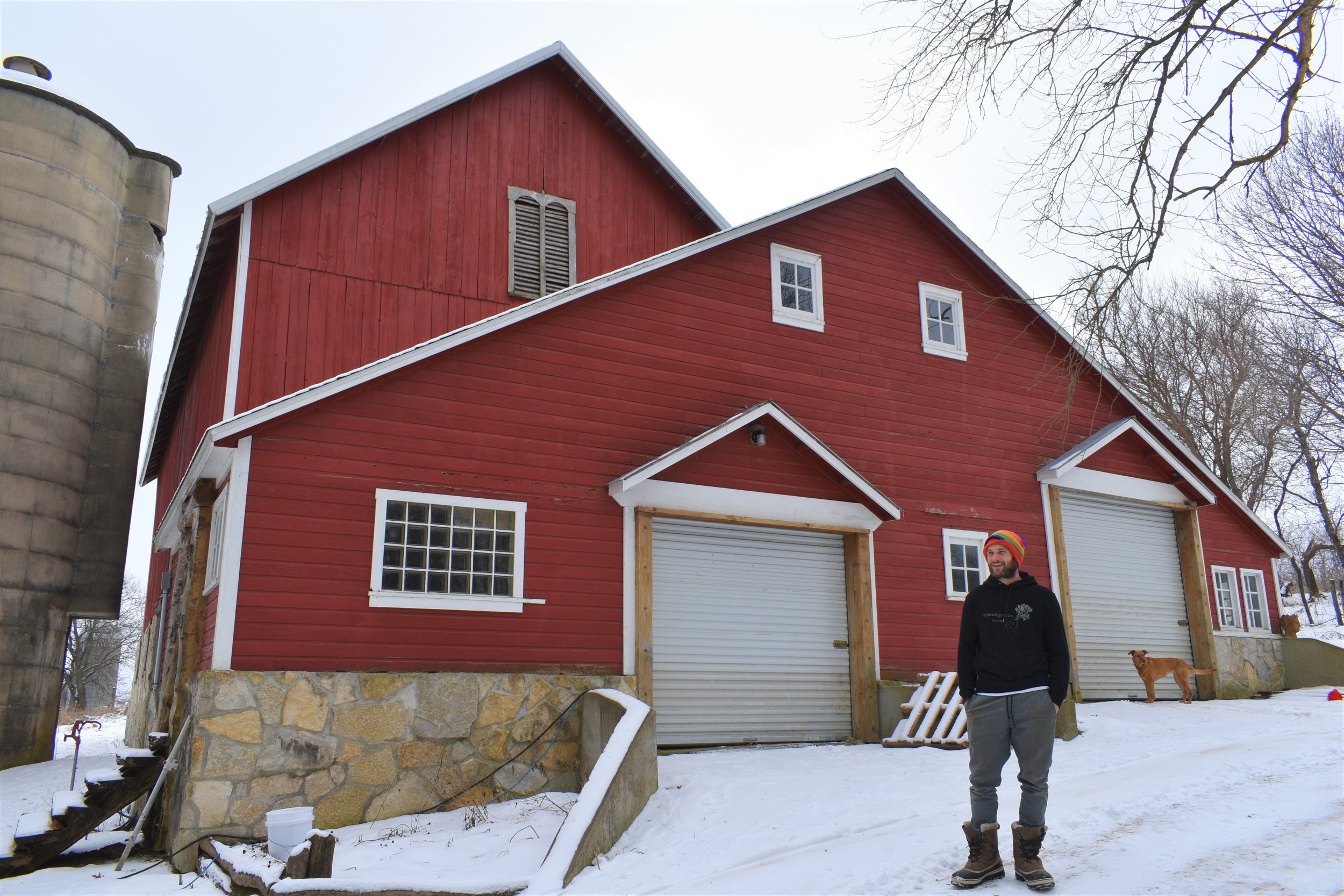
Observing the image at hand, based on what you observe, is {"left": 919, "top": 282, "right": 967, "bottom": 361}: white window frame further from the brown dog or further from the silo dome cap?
the silo dome cap

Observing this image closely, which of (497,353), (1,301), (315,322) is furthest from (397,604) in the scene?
(1,301)

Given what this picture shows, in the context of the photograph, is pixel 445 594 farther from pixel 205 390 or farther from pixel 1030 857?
pixel 205 390

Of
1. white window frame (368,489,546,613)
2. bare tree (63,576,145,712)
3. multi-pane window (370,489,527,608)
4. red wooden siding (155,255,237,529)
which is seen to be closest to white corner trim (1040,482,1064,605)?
white window frame (368,489,546,613)

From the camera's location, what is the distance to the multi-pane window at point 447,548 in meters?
8.81

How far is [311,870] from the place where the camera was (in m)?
5.71

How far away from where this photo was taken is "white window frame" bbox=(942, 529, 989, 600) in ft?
38.9

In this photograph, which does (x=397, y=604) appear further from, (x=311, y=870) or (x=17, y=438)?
(x=17, y=438)

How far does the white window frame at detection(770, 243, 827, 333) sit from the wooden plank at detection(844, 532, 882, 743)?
2585mm

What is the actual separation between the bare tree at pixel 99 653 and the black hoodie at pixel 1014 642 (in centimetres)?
3165

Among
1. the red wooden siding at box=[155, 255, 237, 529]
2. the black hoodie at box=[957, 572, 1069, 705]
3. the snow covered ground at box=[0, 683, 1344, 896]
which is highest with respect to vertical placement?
the red wooden siding at box=[155, 255, 237, 529]

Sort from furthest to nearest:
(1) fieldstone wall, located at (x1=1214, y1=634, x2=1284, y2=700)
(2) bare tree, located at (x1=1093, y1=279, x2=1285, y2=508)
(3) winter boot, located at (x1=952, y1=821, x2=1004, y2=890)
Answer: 1. (2) bare tree, located at (x1=1093, y1=279, x2=1285, y2=508)
2. (1) fieldstone wall, located at (x1=1214, y1=634, x2=1284, y2=700)
3. (3) winter boot, located at (x1=952, y1=821, x2=1004, y2=890)

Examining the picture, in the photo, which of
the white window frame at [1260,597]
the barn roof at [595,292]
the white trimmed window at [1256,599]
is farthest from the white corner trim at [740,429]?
the white trimmed window at [1256,599]

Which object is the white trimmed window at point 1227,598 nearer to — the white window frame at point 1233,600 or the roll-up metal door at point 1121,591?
the white window frame at point 1233,600

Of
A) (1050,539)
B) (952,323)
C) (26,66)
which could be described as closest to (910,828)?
(1050,539)
